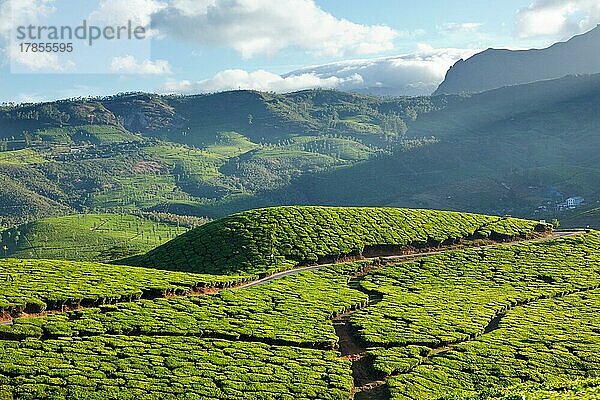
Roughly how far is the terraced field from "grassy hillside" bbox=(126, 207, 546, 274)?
1.33 m

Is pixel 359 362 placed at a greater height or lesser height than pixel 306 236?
lesser

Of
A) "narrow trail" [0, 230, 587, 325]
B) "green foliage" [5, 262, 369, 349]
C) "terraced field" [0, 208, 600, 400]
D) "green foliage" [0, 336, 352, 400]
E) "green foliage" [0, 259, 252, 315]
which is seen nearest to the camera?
"green foliage" [0, 336, 352, 400]

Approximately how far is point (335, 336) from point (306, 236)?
118 ft

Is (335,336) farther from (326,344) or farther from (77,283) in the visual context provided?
(77,283)

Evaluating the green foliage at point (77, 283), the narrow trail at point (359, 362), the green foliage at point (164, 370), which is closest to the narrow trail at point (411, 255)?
the green foliage at point (77, 283)

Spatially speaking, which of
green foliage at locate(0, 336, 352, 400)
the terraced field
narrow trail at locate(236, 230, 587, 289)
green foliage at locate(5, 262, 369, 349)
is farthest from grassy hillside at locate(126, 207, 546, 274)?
green foliage at locate(0, 336, 352, 400)

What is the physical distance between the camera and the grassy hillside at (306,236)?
8250 cm

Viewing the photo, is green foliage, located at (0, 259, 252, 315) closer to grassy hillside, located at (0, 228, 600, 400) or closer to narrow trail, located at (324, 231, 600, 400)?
grassy hillside, located at (0, 228, 600, 400)

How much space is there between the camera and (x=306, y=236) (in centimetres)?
8900

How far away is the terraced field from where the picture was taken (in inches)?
1599

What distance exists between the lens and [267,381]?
42.8m

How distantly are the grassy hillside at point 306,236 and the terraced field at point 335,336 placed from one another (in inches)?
52.4

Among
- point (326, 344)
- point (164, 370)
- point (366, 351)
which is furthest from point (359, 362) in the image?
point (164, 370)

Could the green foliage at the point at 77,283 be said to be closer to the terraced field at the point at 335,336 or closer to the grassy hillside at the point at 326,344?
the terraced field at the point at 335,336
